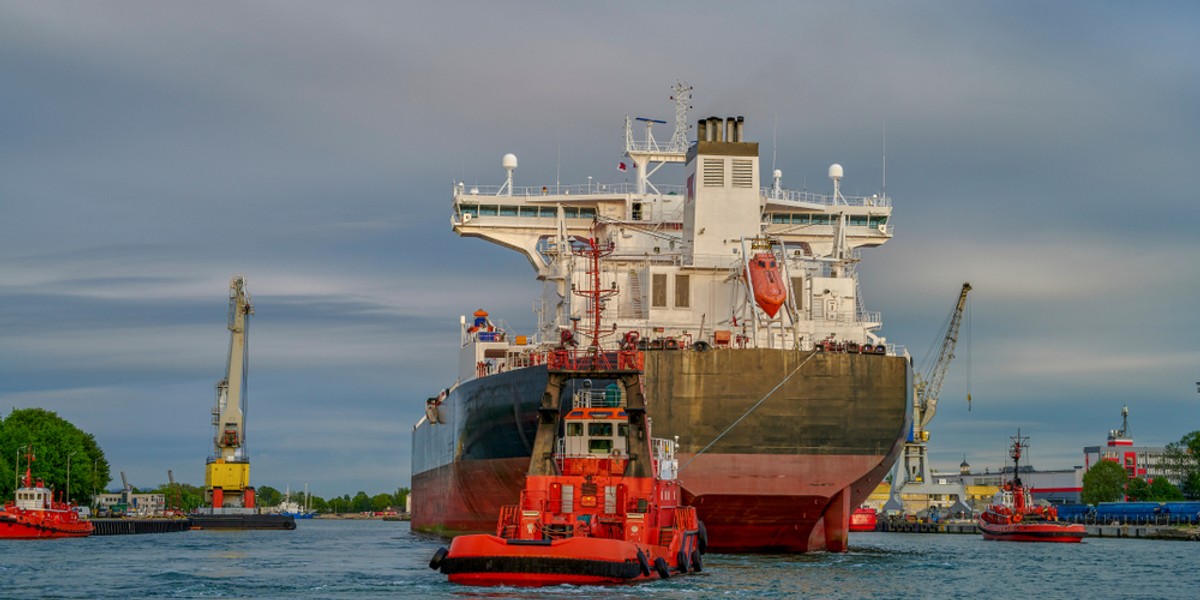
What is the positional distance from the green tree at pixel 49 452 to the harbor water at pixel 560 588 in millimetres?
34757

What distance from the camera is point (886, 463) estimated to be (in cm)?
4731

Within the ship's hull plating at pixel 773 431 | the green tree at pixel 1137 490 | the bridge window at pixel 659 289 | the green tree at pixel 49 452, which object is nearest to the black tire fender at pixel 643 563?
the ship's hull plating at pixel 773 431

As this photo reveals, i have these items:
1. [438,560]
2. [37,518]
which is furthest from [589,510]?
[37,518]

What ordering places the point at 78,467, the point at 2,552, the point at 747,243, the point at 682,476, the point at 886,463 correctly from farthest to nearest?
the point at 78,467 → the point at 2,552 → the point at 747,243 → the point at 886,463 → the point at 682,476

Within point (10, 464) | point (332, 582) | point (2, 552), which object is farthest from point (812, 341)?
point (10, 464)

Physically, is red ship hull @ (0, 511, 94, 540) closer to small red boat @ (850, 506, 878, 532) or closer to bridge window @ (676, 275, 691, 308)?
bridge window @ (676, 275, 691, 308)

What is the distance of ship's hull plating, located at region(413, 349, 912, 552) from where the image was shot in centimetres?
4431

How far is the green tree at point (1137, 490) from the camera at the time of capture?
138375 millimetres

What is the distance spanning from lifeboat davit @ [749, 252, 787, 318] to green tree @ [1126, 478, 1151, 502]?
102 m

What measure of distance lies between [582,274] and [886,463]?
40.7 ft

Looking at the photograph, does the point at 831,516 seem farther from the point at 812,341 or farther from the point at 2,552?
the point at 2,552

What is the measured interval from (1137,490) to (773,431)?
106 meters

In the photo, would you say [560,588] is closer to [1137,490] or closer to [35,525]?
[35,525]

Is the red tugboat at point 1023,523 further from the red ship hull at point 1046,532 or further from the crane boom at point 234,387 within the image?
the crane boom at point 234,387
